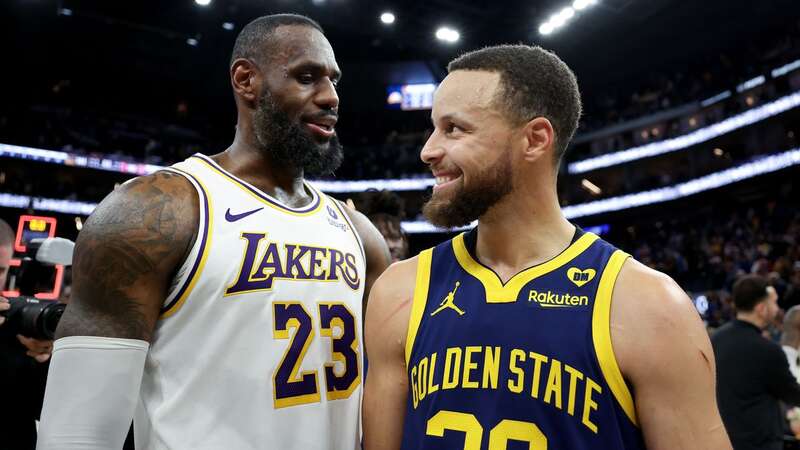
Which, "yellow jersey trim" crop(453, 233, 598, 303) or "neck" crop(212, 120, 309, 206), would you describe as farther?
"neck" crop(212, 120, 309, 206)

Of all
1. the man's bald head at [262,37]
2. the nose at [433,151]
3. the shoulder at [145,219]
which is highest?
the man's bald head at [262,37]

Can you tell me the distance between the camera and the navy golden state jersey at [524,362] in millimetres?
1533

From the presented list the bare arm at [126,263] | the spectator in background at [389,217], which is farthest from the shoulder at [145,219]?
the spectator in background at [389,217]

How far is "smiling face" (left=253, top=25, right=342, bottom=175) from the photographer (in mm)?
2342

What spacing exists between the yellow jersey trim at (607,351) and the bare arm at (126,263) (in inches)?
45.7

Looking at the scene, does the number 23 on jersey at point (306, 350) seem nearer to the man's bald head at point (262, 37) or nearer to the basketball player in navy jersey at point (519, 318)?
the basketball player in navy jersey at point (519, 318)

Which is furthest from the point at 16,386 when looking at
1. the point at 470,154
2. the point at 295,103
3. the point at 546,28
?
the point at 546,28

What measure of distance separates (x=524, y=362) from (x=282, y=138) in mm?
1213

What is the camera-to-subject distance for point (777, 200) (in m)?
22.4

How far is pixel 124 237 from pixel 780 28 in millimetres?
27085

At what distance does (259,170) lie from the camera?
2361mm

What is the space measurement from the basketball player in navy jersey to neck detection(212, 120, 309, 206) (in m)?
0.63

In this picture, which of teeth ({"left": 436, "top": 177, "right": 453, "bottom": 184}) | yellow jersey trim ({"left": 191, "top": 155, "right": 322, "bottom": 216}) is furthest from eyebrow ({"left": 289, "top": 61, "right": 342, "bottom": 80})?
teeth ({"left": 436, "top": 177, "right": 453, "bottom": 184})

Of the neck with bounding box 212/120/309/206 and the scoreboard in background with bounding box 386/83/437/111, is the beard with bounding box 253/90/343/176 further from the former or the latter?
the scoreboard in background with bounding box 386/83/437/111
